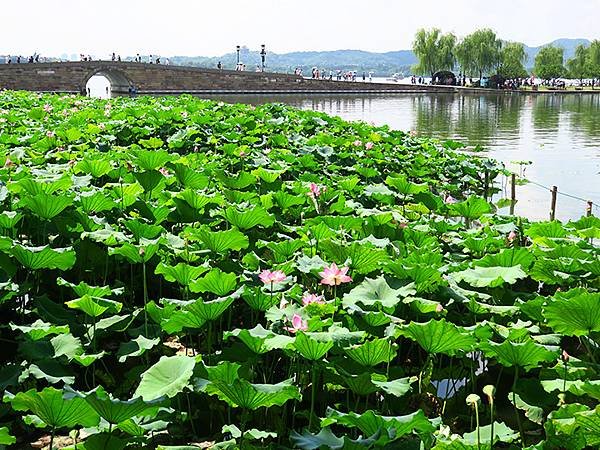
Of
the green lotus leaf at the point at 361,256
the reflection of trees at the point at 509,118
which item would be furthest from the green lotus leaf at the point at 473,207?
the reflection of trees at the point at 509,118

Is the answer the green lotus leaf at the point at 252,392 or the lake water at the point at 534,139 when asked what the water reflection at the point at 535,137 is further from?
the green lotus leaf at the point at 252,392

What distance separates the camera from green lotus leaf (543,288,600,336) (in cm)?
226

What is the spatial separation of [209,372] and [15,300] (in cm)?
137

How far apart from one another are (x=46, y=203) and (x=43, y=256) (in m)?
0.53

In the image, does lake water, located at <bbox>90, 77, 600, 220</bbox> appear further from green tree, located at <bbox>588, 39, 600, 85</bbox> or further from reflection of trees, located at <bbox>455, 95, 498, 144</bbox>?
green tree, located at <bbox>588, 39, 600, 85</bbox>

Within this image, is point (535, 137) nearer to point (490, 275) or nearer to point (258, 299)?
point (490, 275)

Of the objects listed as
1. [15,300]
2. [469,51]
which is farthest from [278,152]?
[469,51]

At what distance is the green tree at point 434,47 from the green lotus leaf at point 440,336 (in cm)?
6089

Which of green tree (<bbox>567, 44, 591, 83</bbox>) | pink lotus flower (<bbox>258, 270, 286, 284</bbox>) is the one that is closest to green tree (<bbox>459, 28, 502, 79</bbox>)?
green tree (<bbox>567, 44, 591, 83</bbox>)

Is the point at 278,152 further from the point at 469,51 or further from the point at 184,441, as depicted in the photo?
the point at 469,51

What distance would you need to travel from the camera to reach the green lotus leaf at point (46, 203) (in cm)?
323

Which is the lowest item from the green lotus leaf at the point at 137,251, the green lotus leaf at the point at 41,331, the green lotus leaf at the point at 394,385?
the green lotus leaf at the point at 394,385

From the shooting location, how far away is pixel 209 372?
2.12 metres

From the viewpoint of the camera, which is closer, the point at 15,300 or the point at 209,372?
the point at 209,372
